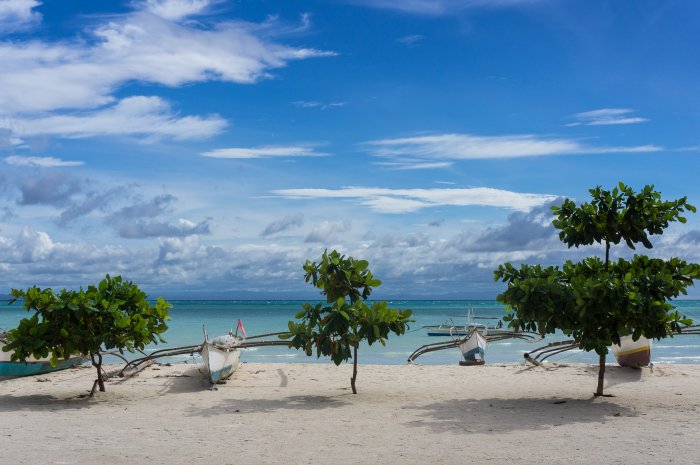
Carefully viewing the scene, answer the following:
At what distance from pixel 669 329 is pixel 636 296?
1.36 meters

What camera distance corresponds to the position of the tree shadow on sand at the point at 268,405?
10.9m

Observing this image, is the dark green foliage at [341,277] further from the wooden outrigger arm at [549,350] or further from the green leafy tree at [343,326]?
the wooden outrigger arm at [549,350]

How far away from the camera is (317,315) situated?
11.7 meters

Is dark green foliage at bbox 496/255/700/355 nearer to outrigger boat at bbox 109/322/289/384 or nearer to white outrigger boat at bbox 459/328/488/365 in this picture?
outrigger boat at bbox 109/322/289/384

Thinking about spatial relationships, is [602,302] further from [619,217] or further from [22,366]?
[22,366]

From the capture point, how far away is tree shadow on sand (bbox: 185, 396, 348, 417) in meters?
10.9

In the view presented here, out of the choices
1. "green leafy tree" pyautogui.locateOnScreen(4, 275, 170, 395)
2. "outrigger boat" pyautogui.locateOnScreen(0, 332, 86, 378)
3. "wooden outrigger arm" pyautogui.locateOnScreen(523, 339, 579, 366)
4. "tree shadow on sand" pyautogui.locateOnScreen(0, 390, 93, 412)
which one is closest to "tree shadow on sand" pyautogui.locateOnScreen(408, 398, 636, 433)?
"wooden outrigger arm" pyautogui.locateOnScreen(523, 339, 579, 366)

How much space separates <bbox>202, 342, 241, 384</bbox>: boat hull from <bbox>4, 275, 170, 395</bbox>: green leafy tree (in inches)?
65.3

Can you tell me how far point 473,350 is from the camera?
723 inches

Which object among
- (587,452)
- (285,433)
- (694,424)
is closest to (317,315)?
(285,433)

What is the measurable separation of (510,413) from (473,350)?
311 inches

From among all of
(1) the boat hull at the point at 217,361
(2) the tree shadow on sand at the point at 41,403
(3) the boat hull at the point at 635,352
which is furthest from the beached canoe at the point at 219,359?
(3) the boat hull at the point at 635,352

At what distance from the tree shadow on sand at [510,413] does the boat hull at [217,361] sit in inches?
176

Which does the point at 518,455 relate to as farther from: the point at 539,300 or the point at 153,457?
the point at 153,457
